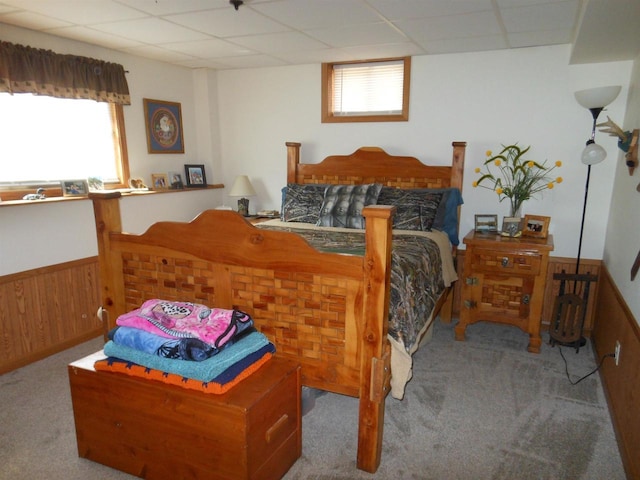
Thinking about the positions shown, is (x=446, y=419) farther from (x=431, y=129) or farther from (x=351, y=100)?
(x=351, y=100)

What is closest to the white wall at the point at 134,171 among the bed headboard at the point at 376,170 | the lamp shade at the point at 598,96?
the bed headboard at the point at 376,170

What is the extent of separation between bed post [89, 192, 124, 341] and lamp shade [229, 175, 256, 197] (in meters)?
1.99

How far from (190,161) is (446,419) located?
11.3ft

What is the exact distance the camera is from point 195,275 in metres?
2.08

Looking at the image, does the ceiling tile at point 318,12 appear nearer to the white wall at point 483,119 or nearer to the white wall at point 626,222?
the white wall at point 483,119

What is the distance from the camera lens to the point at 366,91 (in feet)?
13.1

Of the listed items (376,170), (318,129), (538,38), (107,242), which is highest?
(538,38)

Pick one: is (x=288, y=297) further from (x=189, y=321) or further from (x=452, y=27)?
(x=452, y=27)

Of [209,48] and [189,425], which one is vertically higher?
[209,48]

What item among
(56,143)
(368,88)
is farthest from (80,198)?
(368,88)

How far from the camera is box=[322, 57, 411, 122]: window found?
12.6ft

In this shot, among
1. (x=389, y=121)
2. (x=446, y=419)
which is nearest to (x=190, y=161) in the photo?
(x=389, y=121)

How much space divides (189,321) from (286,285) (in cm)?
43

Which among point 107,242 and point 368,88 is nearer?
point 107,242
